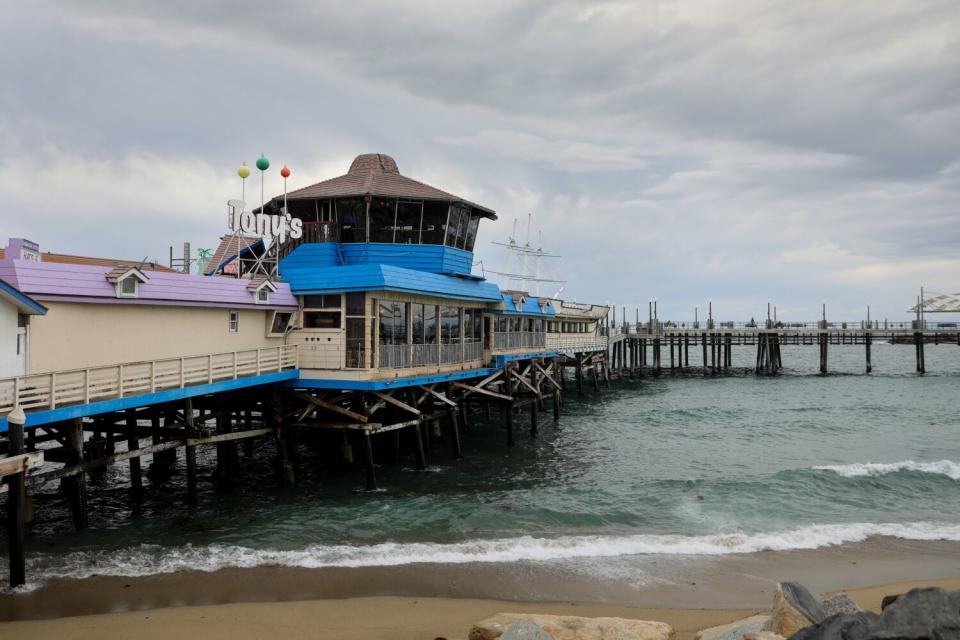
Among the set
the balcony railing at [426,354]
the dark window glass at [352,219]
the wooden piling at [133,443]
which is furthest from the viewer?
the dark window glass at [352,219]

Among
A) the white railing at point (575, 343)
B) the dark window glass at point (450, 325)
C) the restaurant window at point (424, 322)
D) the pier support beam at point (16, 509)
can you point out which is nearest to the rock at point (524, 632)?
the pier support beam at point (16, 509)

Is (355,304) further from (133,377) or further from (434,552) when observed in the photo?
(434,552)

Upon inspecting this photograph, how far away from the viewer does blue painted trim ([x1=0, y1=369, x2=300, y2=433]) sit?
1206 centimetres

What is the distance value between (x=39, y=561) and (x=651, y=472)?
1848 cm

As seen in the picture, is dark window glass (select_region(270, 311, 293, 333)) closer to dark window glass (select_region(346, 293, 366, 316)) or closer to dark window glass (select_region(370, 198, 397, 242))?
dark window glass (select_region(346, 293, 366, 316))

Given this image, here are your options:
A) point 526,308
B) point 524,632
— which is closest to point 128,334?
point 524,632

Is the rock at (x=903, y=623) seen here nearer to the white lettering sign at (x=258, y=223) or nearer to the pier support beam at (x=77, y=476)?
the pier support beam at (x=77, y=476)

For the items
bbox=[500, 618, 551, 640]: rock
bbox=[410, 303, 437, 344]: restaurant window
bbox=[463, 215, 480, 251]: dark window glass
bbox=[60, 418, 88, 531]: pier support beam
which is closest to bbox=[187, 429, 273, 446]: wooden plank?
bbox=[60, 418, 88, 531]: pier support beam

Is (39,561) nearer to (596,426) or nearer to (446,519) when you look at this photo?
(446,519)

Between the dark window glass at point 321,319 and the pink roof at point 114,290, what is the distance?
617 mm

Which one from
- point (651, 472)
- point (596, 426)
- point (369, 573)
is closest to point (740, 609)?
point (369, 573)

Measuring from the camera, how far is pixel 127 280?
1503 centimetres

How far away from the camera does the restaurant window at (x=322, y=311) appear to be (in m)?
19.4

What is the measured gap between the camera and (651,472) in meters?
23.3
